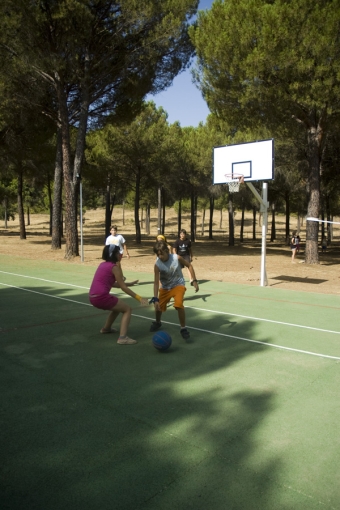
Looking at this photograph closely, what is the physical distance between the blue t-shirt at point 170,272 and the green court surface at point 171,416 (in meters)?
0.89

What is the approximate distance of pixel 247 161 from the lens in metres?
14.0

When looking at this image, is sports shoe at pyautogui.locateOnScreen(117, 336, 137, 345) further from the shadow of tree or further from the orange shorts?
the orange shorts

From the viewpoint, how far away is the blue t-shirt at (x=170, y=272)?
23.4ft

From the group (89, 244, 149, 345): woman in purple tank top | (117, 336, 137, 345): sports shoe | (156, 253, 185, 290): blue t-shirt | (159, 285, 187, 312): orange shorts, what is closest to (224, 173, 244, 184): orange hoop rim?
(156, 253, 185, 290): blue t-shirt

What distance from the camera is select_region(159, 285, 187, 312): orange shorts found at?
700 cm

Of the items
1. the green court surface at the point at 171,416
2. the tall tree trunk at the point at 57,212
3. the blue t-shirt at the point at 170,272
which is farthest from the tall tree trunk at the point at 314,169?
the blue t-shirt at the point at 170,272

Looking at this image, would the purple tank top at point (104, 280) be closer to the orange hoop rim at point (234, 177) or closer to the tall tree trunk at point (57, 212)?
the orange hoop rim at point (234, 177)

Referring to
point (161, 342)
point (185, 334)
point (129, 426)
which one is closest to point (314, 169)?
point (185, 334)

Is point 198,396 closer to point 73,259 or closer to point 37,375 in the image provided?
point 37,375

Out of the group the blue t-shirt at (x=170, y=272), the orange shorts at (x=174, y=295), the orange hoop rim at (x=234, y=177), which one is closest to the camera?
the orange shorts at (x=174, y=295)

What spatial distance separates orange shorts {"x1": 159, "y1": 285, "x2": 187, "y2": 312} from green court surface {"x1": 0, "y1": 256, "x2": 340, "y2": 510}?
0.60 m

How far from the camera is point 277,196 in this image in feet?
131

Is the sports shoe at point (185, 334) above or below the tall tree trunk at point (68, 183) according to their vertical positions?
below

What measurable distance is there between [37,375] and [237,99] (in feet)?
54.8
